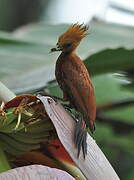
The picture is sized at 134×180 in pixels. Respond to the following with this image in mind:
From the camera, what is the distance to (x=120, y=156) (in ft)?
5.99

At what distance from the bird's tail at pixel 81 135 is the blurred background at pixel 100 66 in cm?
15

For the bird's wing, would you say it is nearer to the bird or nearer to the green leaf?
the bird

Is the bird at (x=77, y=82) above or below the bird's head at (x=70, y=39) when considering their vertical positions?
below

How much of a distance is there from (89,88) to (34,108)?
0.07 metres

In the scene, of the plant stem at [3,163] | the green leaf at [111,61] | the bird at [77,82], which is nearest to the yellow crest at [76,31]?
the bird at [77,82]

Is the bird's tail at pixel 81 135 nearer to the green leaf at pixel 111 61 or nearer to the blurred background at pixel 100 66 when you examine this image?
the blurred background at pixel 100 66

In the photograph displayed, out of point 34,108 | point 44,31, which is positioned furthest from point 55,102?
point 44,31

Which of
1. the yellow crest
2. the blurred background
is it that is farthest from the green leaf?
the yellow crest

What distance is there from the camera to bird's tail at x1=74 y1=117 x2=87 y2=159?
64cm

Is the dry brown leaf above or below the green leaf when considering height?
above

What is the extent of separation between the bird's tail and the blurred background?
149 mm

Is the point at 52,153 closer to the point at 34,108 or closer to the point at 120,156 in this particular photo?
the point at 34,108

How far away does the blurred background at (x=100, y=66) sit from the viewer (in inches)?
43.3

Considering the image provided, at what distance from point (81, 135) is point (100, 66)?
585 mm
